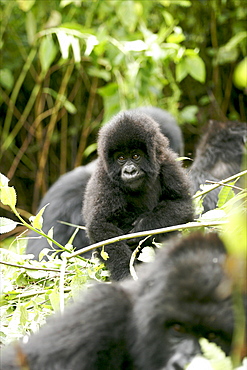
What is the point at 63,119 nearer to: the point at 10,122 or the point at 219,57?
the point at 10,122

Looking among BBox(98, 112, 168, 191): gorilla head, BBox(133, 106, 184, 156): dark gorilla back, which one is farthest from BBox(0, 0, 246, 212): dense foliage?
BBox(98, 112, 168, 191): gorilla head

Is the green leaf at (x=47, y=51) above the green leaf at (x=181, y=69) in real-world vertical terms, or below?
above

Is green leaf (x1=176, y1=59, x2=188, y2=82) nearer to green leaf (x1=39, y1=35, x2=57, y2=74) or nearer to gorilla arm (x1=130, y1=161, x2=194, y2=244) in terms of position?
green leaf (x1=39, y1=35, x2=57, y2=74)

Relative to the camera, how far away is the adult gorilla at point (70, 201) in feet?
14.2

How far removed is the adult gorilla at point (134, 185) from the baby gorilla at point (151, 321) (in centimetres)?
117

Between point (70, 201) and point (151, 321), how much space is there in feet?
9.64

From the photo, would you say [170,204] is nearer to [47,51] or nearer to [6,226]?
[6,226]

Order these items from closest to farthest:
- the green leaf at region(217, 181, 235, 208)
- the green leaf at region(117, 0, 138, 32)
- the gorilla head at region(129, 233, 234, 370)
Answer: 1. the gorilla head at region(129, 233, 234, 370)
2. the green leaf at region(217, 181, 235, 208)
3. the green leaf at region(117, 0, 138, 32)

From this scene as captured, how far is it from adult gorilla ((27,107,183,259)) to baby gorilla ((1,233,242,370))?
2466 mm

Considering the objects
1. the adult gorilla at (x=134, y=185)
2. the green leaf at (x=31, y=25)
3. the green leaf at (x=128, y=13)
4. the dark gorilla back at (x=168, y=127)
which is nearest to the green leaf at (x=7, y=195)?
the adult gorilla at (x=134, y=185)

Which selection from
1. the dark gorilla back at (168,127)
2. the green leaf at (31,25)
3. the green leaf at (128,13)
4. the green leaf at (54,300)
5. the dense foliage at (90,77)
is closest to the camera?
the green leaf at (54,300)

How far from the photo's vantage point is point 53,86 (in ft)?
24.4

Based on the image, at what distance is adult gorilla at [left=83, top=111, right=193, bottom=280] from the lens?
117 inches

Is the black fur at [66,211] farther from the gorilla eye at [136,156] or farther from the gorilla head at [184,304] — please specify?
the gorilla head at [184,304]
